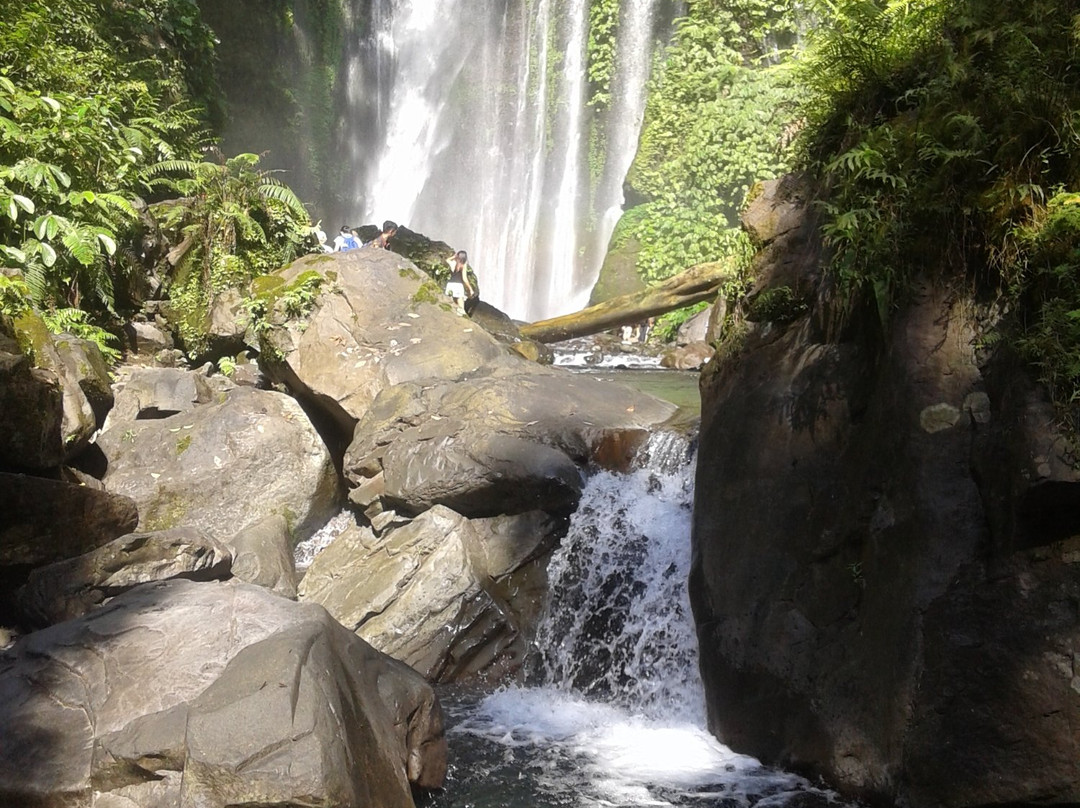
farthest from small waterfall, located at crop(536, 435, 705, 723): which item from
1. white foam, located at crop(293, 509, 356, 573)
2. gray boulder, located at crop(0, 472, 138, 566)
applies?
gray boulder, located at crop(0, 472, 138, 566)

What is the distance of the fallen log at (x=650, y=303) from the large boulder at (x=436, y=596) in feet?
13.5

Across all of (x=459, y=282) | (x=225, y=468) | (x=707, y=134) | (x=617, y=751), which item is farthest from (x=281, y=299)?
(x=707, y=134)

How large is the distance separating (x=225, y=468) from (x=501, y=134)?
1982 cm

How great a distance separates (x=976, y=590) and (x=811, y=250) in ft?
8.76

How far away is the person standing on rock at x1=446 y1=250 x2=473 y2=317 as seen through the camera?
48.5ft

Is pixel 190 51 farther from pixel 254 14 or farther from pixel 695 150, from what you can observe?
pixel 695 150

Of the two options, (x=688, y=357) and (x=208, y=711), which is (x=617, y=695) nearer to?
(x=208, y=711)

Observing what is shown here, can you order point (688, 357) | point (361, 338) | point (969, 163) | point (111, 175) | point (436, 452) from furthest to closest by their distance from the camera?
point (688, 357), point (111, 175), point (361, 338), point (436, 452), point (969, 163)

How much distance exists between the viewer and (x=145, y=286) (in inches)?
467

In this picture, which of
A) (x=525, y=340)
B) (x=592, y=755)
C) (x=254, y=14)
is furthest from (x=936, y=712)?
(x=254, y=14)

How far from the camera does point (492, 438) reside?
26.7ft

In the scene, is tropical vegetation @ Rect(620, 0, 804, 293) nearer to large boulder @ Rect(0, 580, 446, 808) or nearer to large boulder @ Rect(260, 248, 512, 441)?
large boulder @ Rect(260, 248, 512, 441)

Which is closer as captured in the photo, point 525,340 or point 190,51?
point 525,340

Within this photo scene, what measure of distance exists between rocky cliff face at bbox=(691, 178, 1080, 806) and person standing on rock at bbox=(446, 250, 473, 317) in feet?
30.1
